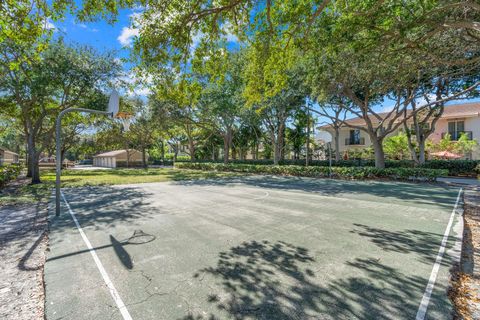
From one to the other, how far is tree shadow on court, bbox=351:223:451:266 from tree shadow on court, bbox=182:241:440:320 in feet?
3.08

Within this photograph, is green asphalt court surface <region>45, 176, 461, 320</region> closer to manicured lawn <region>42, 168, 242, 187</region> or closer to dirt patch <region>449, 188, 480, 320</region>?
dirt patch <region>449, 188, 480, 320</region>

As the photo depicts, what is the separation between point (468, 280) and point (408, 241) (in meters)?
1.49

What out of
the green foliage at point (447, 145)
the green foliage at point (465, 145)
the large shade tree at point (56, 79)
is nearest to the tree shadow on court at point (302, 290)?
the large shade tree at point (56, 79)

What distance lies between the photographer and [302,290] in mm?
3229

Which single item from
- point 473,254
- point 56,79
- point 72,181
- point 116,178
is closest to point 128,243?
point 473,254

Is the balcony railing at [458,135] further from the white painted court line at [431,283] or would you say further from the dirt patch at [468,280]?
the white painted court line at [431,283]

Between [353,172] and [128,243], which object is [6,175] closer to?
[128,243]

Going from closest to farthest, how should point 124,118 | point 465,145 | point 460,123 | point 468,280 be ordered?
point 468,280
point 124,118
point 465,145
point 460,123

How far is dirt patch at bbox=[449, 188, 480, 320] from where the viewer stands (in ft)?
9.40

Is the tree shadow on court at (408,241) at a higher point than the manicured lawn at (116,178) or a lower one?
lower

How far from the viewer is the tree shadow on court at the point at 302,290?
2768mm

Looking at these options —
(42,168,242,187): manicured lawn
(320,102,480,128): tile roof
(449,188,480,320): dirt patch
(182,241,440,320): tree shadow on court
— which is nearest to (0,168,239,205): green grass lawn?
(42,168,242,187): manicured lawn

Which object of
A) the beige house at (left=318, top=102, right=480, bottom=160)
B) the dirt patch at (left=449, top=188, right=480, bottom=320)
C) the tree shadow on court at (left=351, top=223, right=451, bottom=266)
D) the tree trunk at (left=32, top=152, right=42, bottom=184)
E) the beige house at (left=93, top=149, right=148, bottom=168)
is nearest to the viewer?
the dirt patch at (left=449, top=188, right=480, bottom=320)

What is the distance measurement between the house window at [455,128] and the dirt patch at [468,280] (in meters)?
26.6
